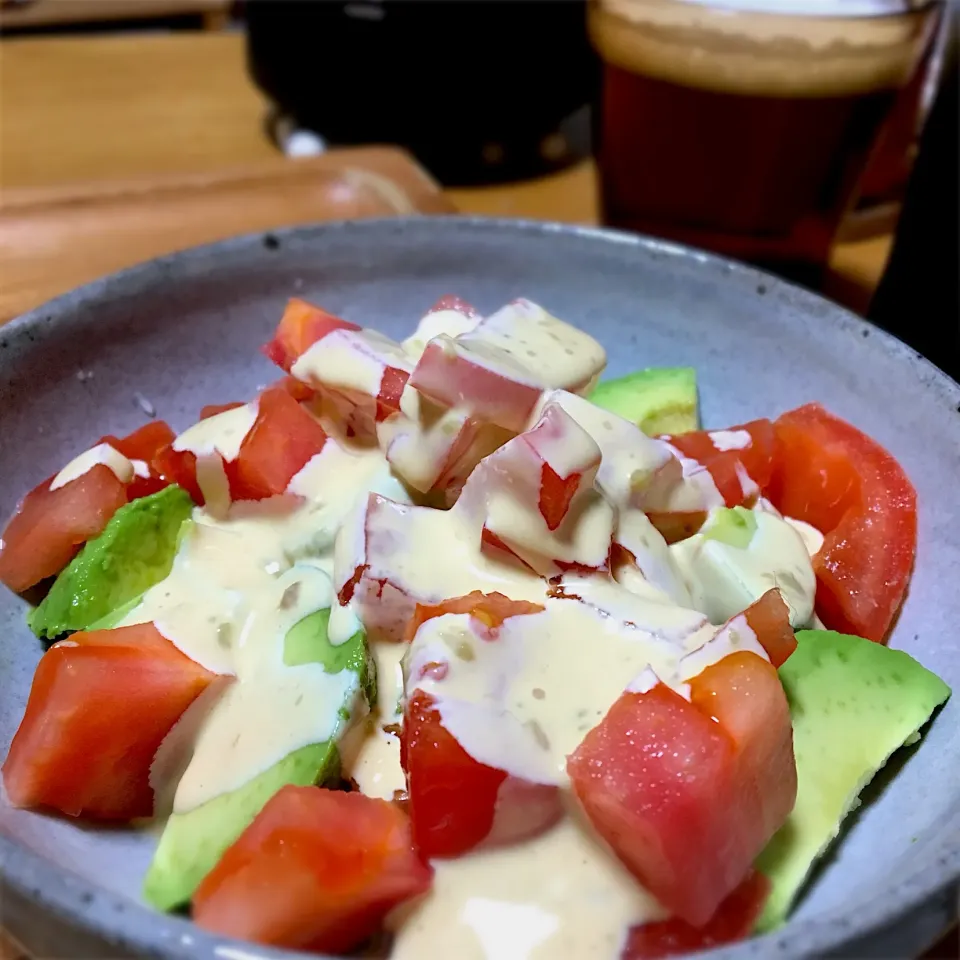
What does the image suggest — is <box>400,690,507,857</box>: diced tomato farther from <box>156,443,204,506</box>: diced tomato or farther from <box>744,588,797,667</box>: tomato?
<box>156,443,204,506</box>: diced tomato

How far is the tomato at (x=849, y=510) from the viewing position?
1058 millimetres

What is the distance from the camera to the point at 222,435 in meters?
1.12

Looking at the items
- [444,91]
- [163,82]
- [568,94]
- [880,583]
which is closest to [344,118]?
[444,91]

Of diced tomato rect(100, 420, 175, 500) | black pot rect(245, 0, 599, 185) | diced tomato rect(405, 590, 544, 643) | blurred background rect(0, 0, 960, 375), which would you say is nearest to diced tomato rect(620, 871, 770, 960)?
diced tomato rect(405, 590, 544, 643)

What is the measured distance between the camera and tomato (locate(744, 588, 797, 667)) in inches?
34.4

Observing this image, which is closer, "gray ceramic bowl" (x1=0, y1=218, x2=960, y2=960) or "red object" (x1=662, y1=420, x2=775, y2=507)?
"gray ceramic bowl" (x1=0, y1=218, x2=960, y2=960)

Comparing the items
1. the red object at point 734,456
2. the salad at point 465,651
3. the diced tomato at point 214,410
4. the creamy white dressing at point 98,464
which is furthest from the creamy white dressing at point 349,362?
the red object at point 734,456

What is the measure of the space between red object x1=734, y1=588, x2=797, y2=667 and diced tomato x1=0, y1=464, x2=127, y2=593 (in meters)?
0.66

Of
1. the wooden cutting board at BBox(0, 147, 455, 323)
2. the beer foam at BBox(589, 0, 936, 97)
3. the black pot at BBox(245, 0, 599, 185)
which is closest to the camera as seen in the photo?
the beer foam at BBox(589, 0, 936, 97)

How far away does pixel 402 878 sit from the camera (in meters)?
0.77

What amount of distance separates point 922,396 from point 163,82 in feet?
7.40

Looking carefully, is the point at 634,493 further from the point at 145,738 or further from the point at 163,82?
the point at 163,82

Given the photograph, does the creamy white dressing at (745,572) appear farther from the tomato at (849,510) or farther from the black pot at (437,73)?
the black pot at (437,73)

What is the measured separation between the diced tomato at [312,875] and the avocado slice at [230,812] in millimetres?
36
